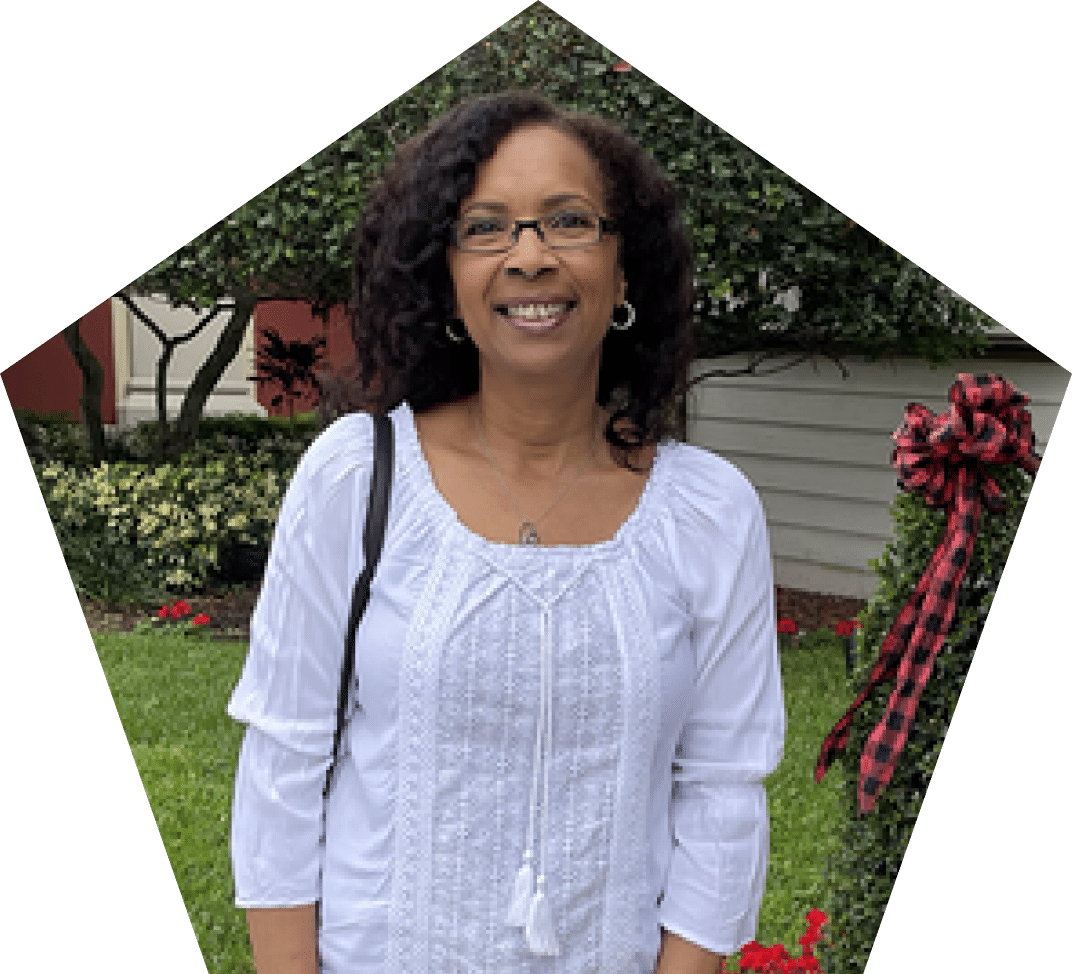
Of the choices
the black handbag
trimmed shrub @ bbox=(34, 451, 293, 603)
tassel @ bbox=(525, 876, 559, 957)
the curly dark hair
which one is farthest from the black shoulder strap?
trimmed shrub @ bbox=(34, 451, 293, 603)

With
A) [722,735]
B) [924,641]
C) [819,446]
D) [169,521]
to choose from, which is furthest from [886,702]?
[169,521]

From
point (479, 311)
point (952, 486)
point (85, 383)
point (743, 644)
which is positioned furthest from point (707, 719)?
point (85, 383)

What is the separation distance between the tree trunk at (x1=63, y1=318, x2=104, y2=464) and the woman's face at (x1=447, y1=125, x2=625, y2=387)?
4.77 feet

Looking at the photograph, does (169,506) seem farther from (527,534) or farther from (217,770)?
(527,534)

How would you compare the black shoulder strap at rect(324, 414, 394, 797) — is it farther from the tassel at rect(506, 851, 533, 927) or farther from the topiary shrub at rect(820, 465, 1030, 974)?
the topiary shrub at rect(820, 465, 1030, 974)

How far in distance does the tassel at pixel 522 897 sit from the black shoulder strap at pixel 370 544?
340 mm

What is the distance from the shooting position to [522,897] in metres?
1.70

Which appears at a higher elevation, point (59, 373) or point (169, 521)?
point (59, 373)

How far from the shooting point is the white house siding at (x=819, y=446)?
316cm

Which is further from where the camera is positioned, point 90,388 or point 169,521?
point 169,521

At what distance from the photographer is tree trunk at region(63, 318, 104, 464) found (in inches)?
112

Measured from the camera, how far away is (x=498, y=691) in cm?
167

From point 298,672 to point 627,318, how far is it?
82 cm

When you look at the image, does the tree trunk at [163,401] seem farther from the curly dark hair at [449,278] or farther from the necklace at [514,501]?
the necklace at [514,501]
